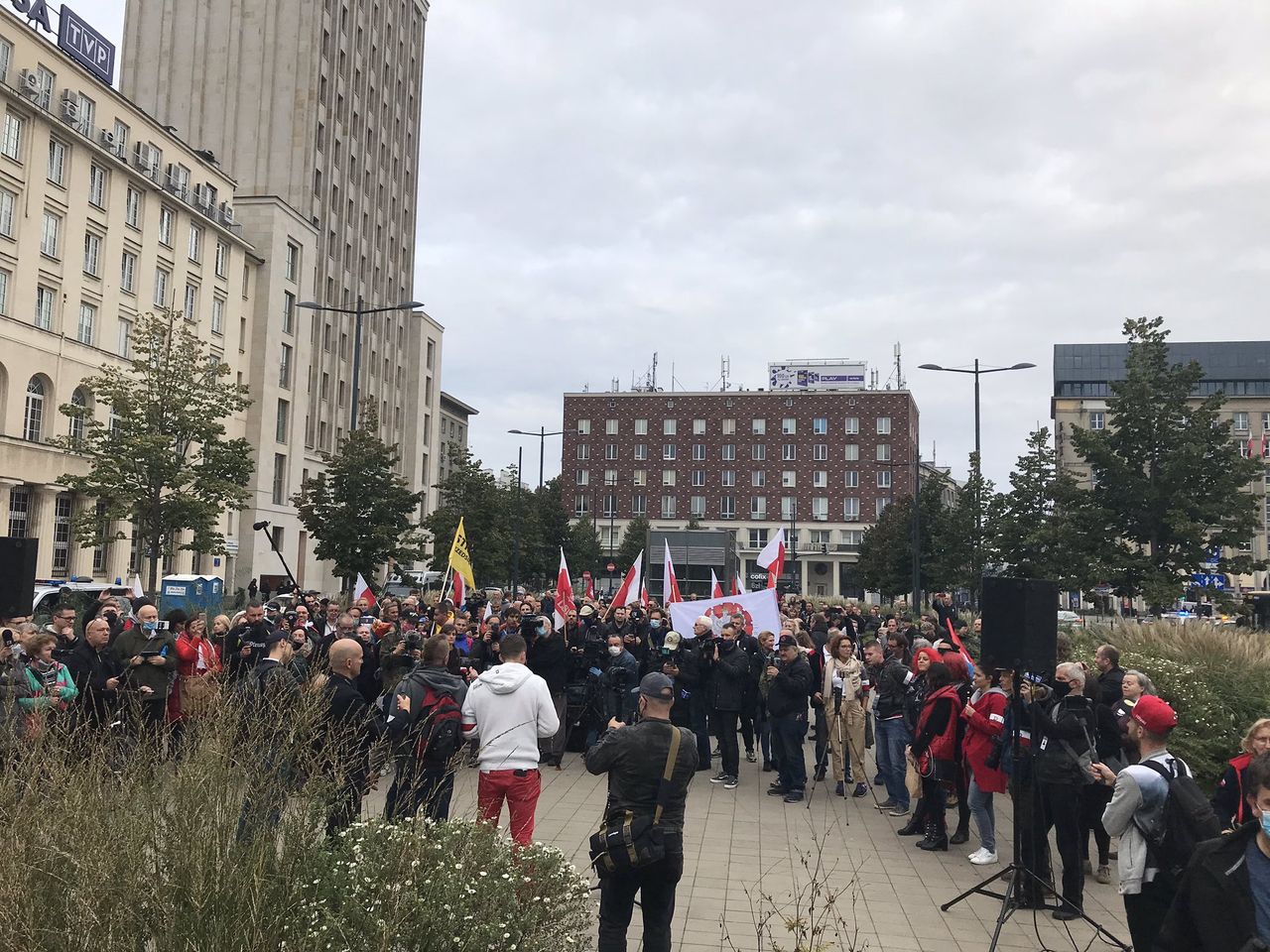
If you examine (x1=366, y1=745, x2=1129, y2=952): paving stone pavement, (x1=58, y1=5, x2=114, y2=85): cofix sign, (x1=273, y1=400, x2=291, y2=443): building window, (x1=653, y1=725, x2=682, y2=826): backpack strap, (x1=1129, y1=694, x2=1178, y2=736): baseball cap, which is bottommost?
(x1=366, y1=745, x2=1129, y2=952): paving stone pavement

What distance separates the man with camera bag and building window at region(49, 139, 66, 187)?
42562 millimetres

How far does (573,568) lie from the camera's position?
3004 inches

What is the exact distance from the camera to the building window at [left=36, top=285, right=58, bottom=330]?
3931 cm

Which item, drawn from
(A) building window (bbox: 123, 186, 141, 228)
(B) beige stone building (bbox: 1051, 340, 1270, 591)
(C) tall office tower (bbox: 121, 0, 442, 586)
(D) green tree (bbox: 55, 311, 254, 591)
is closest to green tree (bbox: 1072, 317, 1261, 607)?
(D) green tree (bbox: 55, 311, 254, 591)

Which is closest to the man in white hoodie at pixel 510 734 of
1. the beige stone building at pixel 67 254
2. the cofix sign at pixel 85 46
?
the beige stone building at pixel 67 254

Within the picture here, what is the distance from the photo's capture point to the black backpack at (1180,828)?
5.02m

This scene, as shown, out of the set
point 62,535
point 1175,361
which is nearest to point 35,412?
point 62,535

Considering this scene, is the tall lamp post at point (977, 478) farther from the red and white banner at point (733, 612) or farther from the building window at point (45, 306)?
the building window at point (45, 306)

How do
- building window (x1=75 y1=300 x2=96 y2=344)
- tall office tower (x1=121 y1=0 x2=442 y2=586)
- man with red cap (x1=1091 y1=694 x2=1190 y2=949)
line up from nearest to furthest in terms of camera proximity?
1. man with red cap (x1=1091 y1=694 x2=1190 y2=949)
2. building window (x1=75 y1=300 x2=96 y2=344)
3. tall office tower (x1=121 y1=0 x2=442 y2=586)

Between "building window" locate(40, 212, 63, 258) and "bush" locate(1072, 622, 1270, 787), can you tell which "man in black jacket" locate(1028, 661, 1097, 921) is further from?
"building window" locate(40, 212, 63, 258)

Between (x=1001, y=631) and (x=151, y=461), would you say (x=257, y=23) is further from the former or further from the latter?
(x=1001, y=631)

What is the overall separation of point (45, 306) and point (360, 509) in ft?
50.8

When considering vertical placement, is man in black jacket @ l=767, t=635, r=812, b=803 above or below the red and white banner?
below

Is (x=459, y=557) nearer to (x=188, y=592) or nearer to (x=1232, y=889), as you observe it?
(x=188, y=592)
